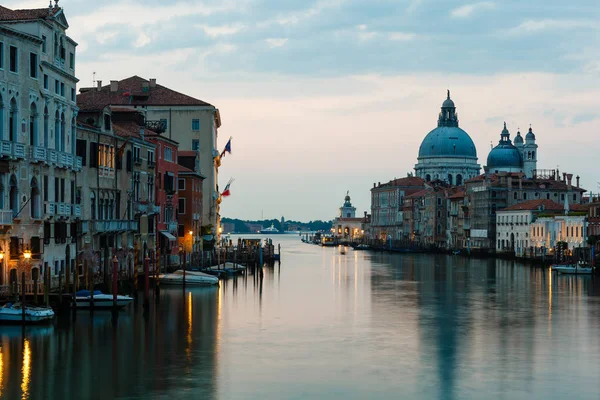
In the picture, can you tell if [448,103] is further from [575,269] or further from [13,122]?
[13,122]

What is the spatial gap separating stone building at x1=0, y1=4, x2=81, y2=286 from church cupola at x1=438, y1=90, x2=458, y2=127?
133 metres

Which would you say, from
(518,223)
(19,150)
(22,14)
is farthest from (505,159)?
(19,150)

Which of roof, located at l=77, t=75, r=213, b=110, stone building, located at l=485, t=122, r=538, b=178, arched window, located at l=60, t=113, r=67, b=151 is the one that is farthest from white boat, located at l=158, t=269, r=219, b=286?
stone building, located at l=485, t=122, r=538, b=178

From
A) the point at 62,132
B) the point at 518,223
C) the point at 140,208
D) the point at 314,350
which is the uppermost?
the point at 62,132

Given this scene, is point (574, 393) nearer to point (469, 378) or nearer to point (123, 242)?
point (469, 378)

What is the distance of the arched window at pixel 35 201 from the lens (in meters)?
33.2

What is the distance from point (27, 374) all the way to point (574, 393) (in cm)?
1159

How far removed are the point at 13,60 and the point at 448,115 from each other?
5446 inches

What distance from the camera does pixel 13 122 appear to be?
3186cm

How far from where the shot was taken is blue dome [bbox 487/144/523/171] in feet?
464

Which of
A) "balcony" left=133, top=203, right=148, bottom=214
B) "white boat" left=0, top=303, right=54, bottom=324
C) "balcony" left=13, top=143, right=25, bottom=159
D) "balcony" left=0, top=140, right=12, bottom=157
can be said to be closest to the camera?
"white boat" left=0, top=303, right=54, bottom=324

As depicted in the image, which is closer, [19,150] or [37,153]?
[19,150]

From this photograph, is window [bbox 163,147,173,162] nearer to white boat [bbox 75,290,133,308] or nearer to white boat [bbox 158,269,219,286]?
white boat [bbox 158,269,219,286]

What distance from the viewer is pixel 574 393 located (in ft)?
71.9
